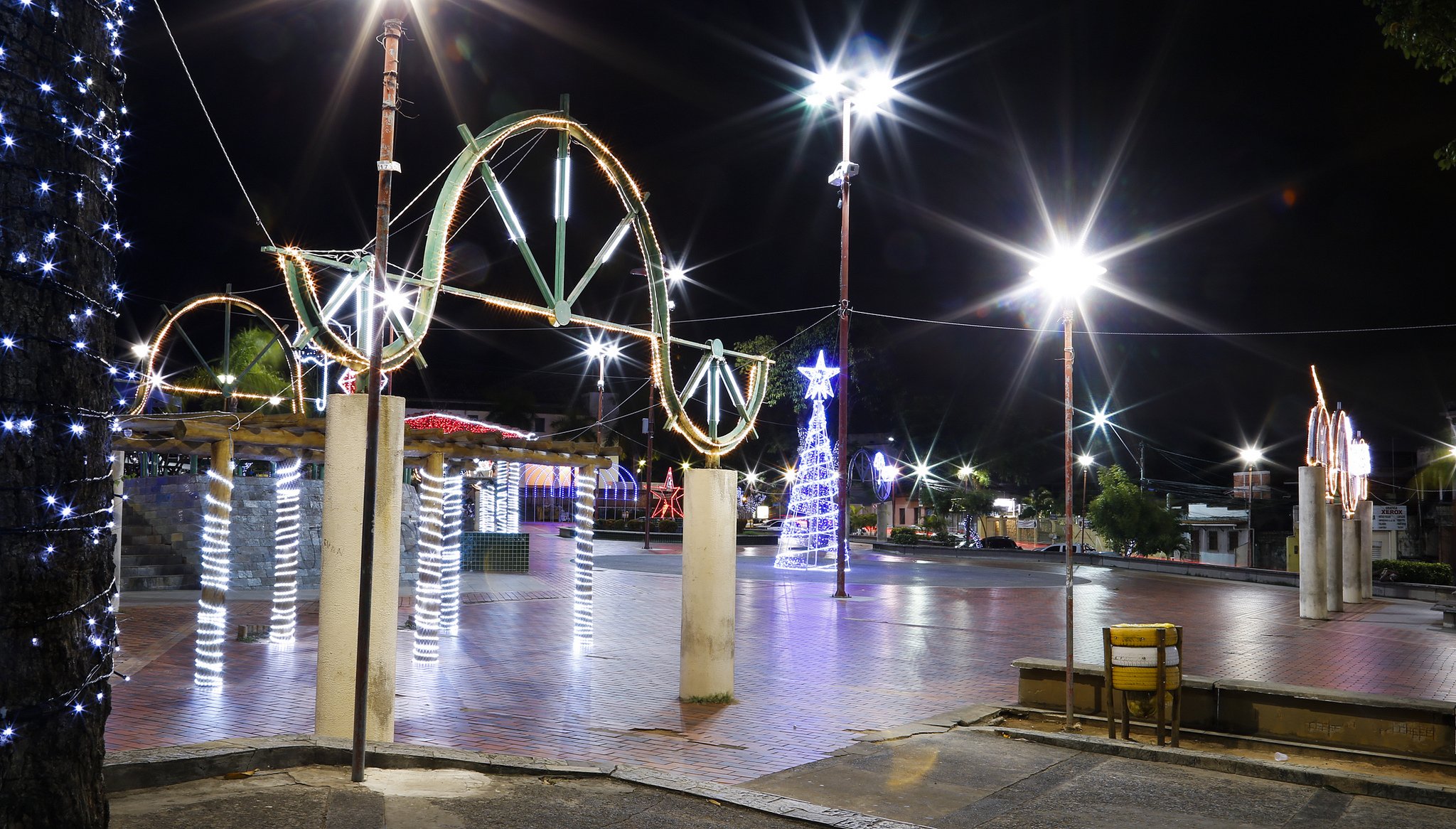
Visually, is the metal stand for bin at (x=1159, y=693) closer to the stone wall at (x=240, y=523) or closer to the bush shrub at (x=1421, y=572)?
the stone wall at (x=240, y=523)

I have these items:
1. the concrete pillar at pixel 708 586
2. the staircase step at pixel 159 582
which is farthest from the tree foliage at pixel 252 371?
the concrete pillar at pixel 708 586

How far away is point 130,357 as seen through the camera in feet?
75.8

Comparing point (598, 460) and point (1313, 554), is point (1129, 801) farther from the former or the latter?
point (1313, 554)

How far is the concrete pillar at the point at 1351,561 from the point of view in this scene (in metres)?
22.7

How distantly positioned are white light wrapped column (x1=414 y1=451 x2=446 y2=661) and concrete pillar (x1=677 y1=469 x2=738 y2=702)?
12.5ft

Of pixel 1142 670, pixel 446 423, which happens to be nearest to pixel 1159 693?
pixel 1142 670

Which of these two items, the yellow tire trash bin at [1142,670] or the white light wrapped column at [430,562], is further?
the white light wrapped column at [430,562]

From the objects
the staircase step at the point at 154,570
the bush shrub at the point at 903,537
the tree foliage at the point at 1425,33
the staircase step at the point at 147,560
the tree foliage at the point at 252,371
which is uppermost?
the tree foliage at the point at 1425,33

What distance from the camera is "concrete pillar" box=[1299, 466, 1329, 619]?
18.6m

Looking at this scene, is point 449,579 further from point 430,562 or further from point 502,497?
point 502,497

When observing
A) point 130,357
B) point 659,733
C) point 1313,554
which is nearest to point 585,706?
point 659,733

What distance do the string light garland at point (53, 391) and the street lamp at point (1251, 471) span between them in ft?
132

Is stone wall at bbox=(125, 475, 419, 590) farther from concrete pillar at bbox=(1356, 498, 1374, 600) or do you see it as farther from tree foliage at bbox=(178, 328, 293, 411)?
concrete pillar at bbox=(1356, 498, 1374, 600)

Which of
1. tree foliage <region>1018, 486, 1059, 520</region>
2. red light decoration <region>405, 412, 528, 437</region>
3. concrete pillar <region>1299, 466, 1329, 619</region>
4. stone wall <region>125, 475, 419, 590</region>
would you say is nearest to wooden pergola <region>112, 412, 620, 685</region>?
red light decoration <region>405, 412, 528, 437</region>
